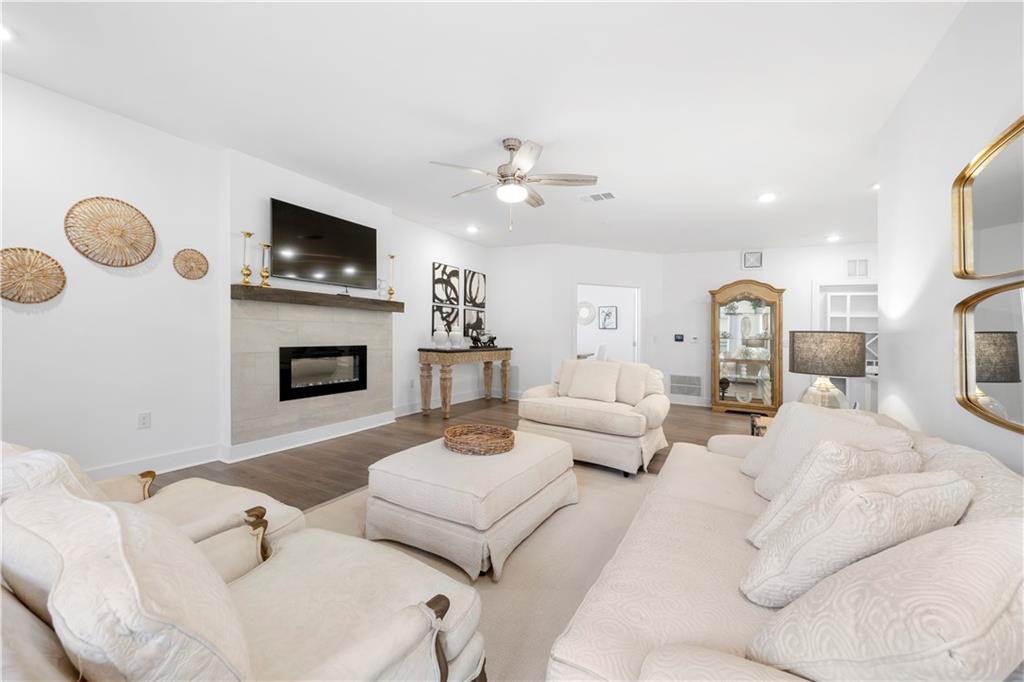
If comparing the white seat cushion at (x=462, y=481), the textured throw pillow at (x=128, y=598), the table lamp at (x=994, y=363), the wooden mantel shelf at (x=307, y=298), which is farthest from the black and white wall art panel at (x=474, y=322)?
the textured throw pillow at (x=128, y=598)

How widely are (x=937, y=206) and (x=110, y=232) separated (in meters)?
4.63

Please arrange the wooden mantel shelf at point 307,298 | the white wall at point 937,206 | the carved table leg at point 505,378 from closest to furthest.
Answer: the white wall at point 937,206 < the wooden mantel shelf at point 307,298 < the carved table leg at point 505,378

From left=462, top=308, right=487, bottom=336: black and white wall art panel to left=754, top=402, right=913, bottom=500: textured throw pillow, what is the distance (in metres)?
4.86

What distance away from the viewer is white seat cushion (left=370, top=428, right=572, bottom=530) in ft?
5.93

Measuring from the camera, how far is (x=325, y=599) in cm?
104

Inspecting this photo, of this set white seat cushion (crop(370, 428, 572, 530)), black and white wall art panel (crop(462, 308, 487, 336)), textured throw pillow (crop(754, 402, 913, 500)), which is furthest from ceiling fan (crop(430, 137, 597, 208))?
black and white wall art panel (crop(462, 308, 487, 336))

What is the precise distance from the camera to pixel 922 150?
75.3 inches

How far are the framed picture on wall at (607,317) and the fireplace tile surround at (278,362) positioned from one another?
5381mm

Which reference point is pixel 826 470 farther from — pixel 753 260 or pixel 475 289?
pixel 753 260

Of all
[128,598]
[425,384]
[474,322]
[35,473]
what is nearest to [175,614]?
[128,598]

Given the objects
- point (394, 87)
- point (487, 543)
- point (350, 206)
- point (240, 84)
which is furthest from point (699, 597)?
point (350, 206)

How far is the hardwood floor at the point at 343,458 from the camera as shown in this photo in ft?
9.28

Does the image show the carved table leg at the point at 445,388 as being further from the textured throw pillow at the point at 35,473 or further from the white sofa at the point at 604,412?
the textured throw pillow at the point at 35,473

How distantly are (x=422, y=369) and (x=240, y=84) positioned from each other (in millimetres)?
3382
